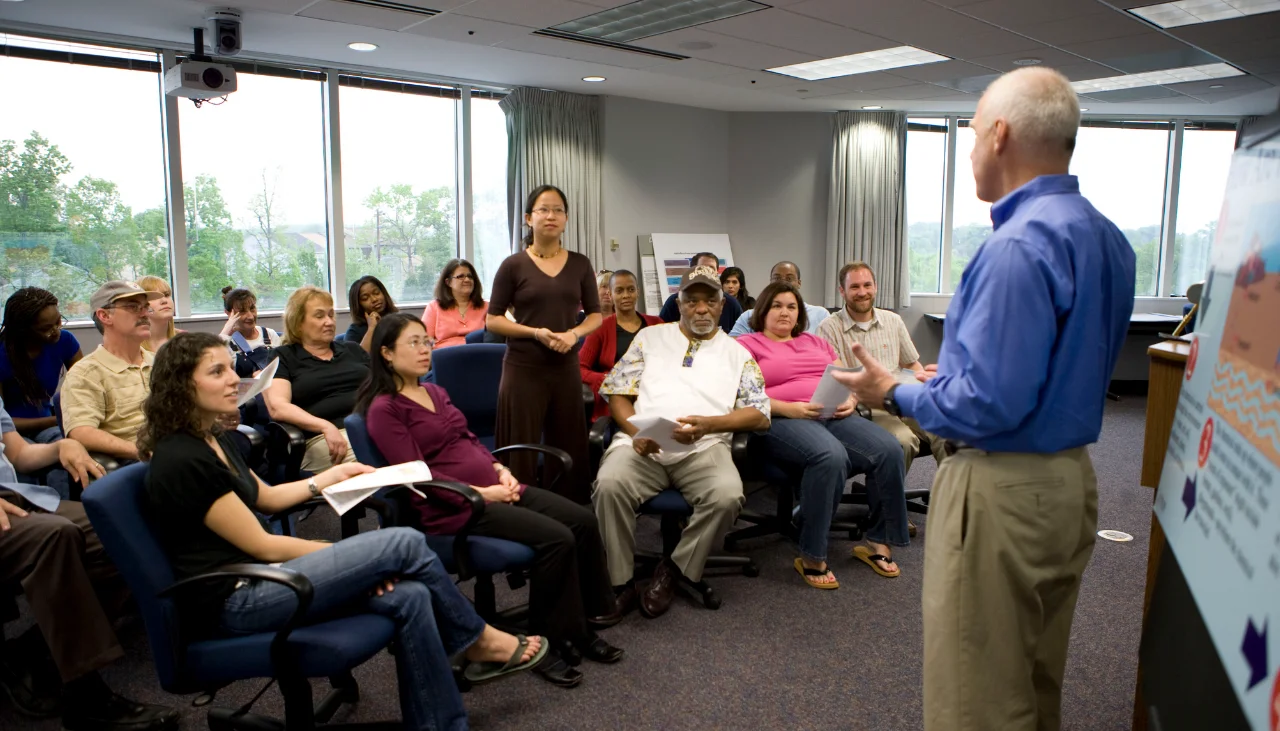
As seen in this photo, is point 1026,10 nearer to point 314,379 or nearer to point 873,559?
point 873,559

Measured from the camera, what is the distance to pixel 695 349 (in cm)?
341

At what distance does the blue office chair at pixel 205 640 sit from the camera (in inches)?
71.4

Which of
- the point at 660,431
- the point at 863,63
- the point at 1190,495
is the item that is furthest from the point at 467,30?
the point at 1190,495

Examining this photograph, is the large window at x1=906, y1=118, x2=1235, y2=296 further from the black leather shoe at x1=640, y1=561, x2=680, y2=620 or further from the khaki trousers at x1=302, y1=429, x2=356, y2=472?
the khaki trousers at x1=302, y1=429, x2=356, y2=472

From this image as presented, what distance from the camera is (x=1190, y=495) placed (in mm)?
1437

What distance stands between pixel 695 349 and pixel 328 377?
5.27 feet

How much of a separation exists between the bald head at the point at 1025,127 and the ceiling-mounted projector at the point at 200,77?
508 cm

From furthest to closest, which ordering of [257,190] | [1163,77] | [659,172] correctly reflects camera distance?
[659,172], [1163,77], [257,190]

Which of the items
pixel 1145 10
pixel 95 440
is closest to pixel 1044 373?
pixel 95 440

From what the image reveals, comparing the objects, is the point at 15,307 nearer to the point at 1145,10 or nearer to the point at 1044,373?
the point at 1044,373

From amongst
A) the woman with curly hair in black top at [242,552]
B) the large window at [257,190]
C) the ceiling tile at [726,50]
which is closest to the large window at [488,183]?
the large window at [257,190]

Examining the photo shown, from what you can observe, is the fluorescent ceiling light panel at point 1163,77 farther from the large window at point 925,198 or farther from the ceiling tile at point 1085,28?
the large window at point 925,198

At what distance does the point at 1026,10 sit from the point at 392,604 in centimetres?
461

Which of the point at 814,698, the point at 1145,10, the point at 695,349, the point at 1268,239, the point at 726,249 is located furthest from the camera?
the point at 726,249
